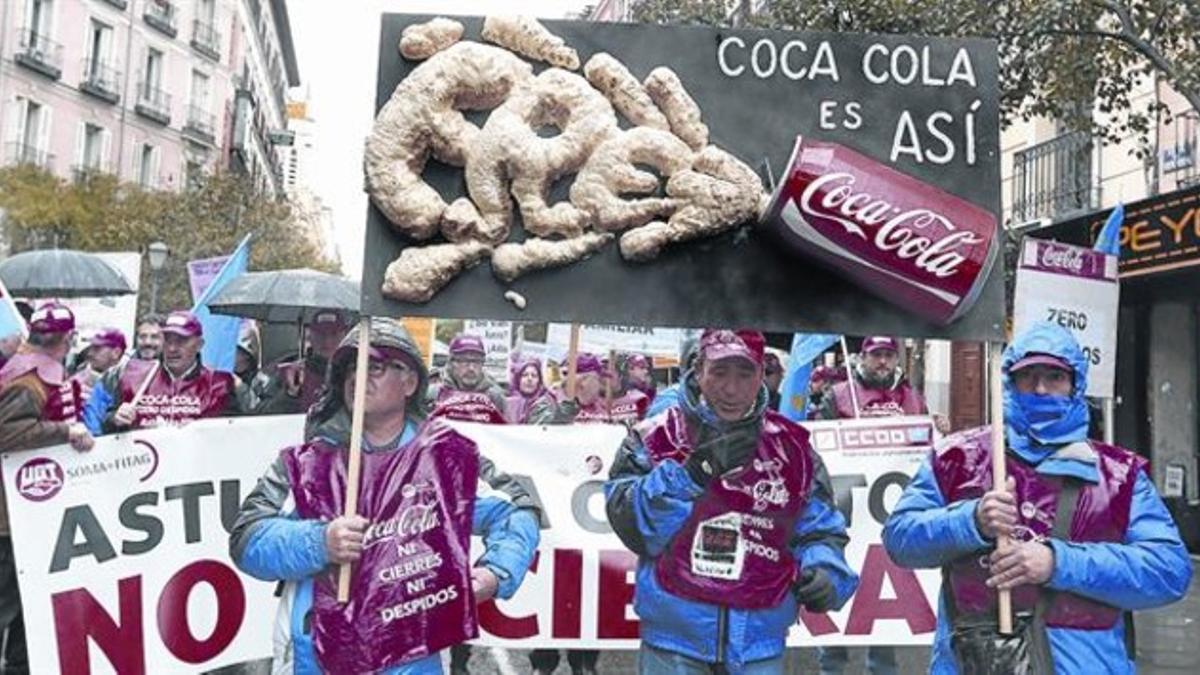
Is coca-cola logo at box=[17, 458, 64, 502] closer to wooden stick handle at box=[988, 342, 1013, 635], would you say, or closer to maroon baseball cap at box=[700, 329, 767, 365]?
maroon baseball cap at box=[700, 329, 767, 365]

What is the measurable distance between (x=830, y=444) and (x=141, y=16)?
47254 millimetres

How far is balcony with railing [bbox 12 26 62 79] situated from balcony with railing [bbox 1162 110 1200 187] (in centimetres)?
3694

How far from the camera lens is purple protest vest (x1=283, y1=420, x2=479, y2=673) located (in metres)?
3.23

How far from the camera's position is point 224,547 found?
5648 mm

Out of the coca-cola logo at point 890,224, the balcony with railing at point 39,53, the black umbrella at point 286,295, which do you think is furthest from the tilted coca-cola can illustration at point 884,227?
the balcony with railing at point 39,53

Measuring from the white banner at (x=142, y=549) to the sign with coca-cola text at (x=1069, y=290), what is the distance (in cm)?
411

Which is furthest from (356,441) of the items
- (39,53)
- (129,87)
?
(129,87)

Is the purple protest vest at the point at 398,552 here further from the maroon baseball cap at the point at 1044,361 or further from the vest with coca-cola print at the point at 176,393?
the vest with coca-cola print at the point at 176,393

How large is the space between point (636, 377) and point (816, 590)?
23.9 ft

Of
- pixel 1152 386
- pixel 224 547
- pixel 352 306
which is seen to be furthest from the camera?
pixel 1152 386

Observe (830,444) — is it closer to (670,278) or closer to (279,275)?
(670,278)

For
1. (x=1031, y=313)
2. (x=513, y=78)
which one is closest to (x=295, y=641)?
(x=513, y=78)

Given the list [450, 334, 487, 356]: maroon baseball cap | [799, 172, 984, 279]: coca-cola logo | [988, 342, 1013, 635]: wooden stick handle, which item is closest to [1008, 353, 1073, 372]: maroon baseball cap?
[988, 342, 1013, 635]: wooden stick handle

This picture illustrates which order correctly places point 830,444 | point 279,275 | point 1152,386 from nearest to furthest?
point 830,444
point 279,275
point 1152,386
